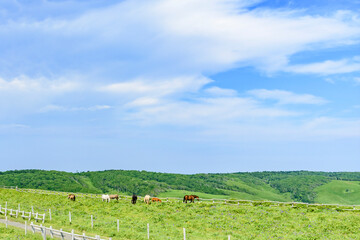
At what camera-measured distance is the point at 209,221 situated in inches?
1699

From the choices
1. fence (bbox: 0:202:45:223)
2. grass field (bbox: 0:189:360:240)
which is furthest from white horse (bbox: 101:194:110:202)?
fence (bbox: 0:202:45:223)

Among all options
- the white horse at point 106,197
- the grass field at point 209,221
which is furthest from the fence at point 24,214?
the white horse at point 106,197

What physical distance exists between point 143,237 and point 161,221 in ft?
39.5

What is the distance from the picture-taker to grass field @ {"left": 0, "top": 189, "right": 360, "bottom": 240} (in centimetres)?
3597

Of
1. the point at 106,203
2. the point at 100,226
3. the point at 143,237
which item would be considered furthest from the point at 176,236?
the point at 106,203

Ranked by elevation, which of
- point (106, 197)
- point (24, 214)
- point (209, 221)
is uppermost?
point (106, 197)

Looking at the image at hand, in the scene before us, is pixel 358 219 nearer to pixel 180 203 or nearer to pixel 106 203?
pixel 180 203

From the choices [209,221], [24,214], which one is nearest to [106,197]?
[24,214]

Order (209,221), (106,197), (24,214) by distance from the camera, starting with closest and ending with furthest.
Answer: (209,221) → (24,214) → (106,197)

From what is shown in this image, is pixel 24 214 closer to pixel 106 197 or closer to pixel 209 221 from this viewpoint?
pixel 106 197

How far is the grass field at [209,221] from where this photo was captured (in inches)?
1416

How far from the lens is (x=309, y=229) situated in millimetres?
38312

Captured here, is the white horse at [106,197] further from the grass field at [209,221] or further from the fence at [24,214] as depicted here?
the fence at [24,214]

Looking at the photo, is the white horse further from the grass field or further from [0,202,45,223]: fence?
[0,202,45,223]: fence
